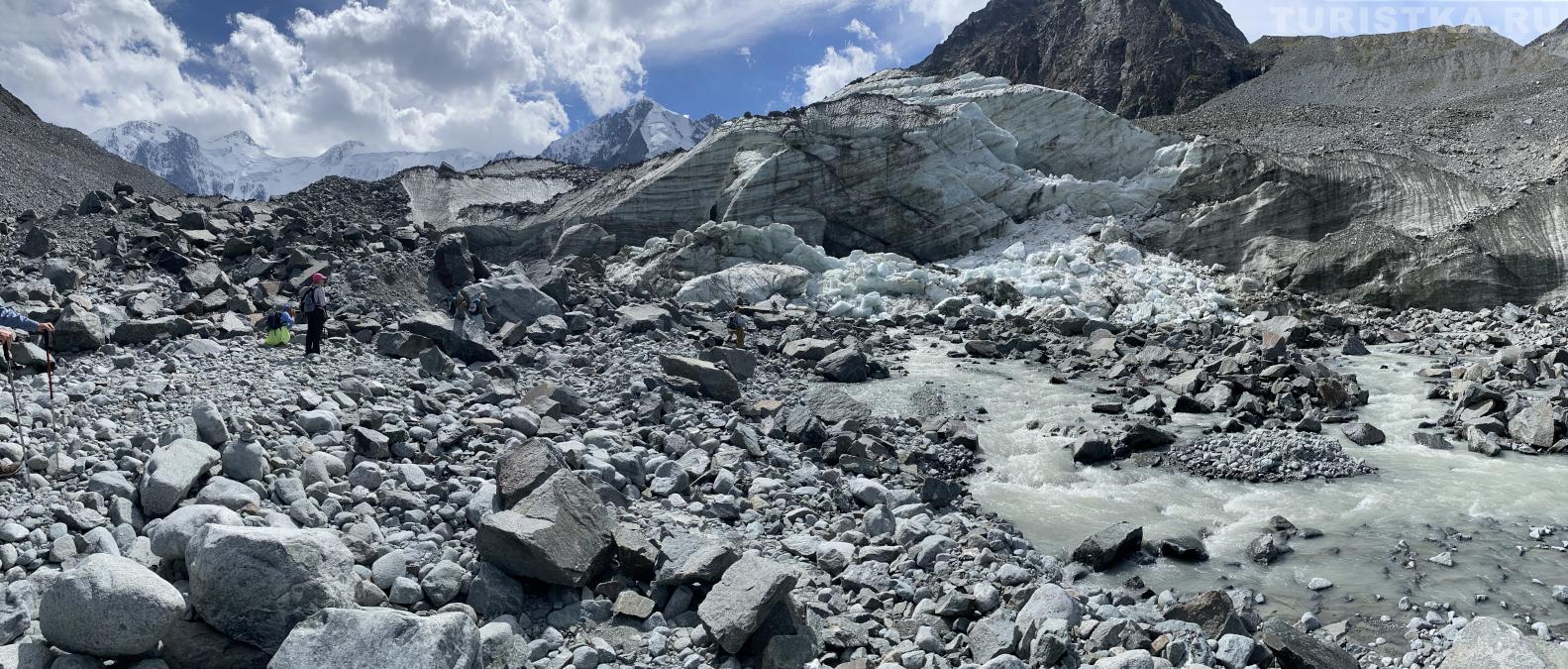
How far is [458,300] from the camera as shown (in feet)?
48.6

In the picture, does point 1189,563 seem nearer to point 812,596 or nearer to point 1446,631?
point 1446,631

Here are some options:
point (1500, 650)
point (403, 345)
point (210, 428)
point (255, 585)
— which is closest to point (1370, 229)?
point (1500, 650)

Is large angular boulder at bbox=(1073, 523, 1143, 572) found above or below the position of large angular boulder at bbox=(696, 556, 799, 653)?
below

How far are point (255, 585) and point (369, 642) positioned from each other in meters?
0.89

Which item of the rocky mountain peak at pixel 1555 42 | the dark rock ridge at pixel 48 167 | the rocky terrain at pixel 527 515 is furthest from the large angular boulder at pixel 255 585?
the rocky mountain peak at pixel 1555 42

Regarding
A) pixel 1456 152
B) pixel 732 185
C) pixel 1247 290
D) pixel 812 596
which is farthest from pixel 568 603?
pixel 1456 152

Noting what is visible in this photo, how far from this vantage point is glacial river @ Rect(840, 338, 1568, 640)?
276 inches

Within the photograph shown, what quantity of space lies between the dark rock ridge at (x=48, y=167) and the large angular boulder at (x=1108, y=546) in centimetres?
3518

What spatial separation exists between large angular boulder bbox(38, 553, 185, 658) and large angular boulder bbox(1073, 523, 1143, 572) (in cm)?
669

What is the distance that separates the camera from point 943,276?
967 inches

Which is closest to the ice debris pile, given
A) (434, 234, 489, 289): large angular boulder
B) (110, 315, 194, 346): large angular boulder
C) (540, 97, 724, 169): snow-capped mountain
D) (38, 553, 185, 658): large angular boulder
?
(434, 234, 489, 289): large angular boulder

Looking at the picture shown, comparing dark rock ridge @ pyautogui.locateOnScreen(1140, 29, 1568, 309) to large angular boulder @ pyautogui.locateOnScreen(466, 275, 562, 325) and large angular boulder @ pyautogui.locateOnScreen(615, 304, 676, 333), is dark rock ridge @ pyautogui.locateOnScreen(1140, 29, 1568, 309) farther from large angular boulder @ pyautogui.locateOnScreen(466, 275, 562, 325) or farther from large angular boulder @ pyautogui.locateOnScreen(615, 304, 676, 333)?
large angular boulder @ pyautogui.locateOnScreen(466, 275, 562, 325)

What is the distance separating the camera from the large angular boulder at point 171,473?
5.88 meters

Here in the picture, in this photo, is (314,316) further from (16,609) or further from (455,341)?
(16,609)
